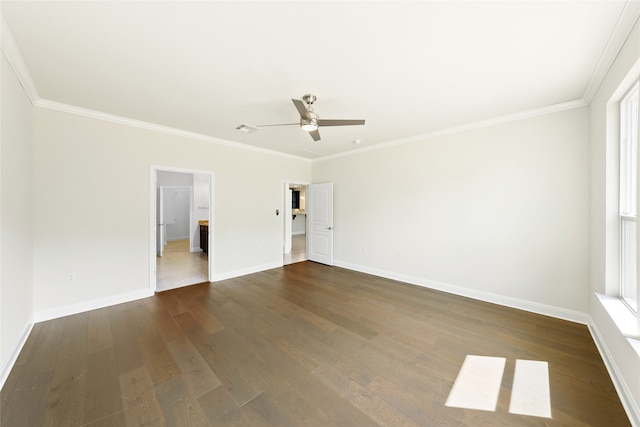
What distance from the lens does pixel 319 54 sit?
1.97 meters

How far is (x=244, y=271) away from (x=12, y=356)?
9.89 feet

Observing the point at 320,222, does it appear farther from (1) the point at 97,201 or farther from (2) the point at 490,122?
(1) the point at 97,201

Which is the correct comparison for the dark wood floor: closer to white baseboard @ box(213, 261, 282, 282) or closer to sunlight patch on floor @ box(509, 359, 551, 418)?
sunlight patch on floor @ box(509, 359, 551, 418)

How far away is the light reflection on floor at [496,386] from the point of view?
168 centimetres

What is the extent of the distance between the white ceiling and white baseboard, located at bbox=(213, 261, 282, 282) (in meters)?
2.88

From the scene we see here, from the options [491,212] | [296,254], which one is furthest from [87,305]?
[491,212]

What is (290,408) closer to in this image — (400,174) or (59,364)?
(59,364)

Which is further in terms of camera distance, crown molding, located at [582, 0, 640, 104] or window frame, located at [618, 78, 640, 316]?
window frame, located at [618, 78, 640, 316]

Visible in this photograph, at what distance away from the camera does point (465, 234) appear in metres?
3.71

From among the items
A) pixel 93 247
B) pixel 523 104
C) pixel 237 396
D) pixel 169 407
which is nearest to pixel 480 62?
pixel 523 104

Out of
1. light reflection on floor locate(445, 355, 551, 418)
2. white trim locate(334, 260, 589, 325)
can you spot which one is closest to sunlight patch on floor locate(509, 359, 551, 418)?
light reflection on floor locate(445, 355, 551, 418)

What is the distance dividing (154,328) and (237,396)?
1.62 m

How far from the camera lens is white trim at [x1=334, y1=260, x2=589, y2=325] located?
2906 mm

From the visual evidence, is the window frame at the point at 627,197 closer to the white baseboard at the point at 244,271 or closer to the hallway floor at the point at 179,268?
the white baseboard at the point at 244,271
